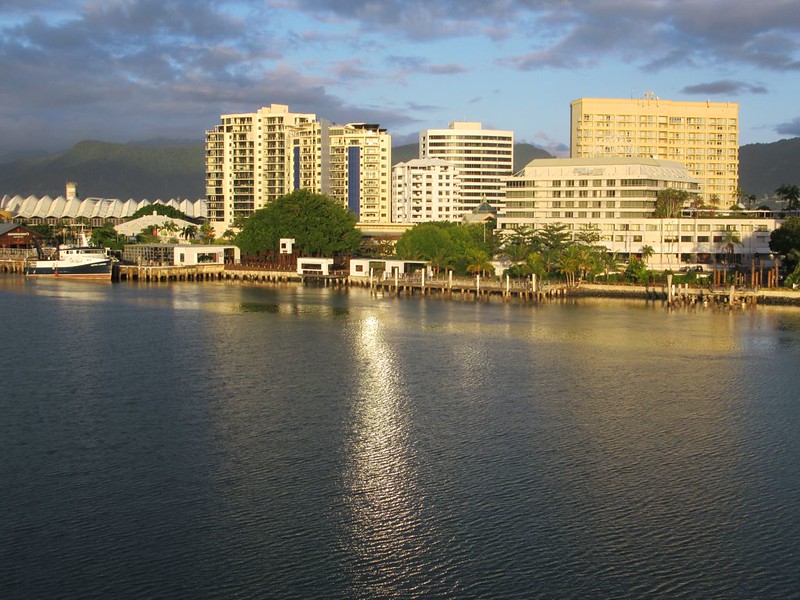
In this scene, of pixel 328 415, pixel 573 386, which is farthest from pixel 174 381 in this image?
pixel 573 386

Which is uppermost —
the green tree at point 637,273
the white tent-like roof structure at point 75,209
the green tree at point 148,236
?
the white tent-like roof structure at point 75,209

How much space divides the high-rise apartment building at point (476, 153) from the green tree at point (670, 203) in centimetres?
5460

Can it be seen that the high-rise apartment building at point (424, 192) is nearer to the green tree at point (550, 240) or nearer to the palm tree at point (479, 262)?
the palm tree at point (479, 262)

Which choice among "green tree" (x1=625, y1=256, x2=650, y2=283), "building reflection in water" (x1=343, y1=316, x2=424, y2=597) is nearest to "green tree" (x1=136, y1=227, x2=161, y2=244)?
"green tree" (x1=625, y1=256, x2=650, y2=283)

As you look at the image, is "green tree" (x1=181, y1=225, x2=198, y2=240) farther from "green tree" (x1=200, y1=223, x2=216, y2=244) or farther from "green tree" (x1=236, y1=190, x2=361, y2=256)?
"green tree" (x1=236, y1=190, x2=361, y2=256)

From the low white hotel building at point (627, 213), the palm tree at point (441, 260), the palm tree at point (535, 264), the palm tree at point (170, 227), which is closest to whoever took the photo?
the palm tree at point (535, 264)

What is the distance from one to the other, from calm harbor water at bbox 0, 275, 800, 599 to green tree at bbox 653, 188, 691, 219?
4237cm

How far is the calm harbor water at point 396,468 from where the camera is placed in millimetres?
18750

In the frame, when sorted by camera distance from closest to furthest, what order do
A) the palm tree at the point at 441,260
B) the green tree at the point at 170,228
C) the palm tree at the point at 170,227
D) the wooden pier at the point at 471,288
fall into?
the wooden pier at the point at 471,288 → the palm tree at the point at 441,260 → the green tree at the point at 170,228 → the palm tree at the point at 170,227

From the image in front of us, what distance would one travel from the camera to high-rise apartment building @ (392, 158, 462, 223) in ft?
429

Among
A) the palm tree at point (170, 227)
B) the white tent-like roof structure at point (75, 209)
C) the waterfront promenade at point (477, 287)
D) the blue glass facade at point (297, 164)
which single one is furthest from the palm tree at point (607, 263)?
the white tent-like roof structure at point (75, 209)

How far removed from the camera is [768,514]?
2188 centimetres

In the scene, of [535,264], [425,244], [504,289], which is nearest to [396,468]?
[504,289]

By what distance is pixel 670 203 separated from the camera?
87.2m
